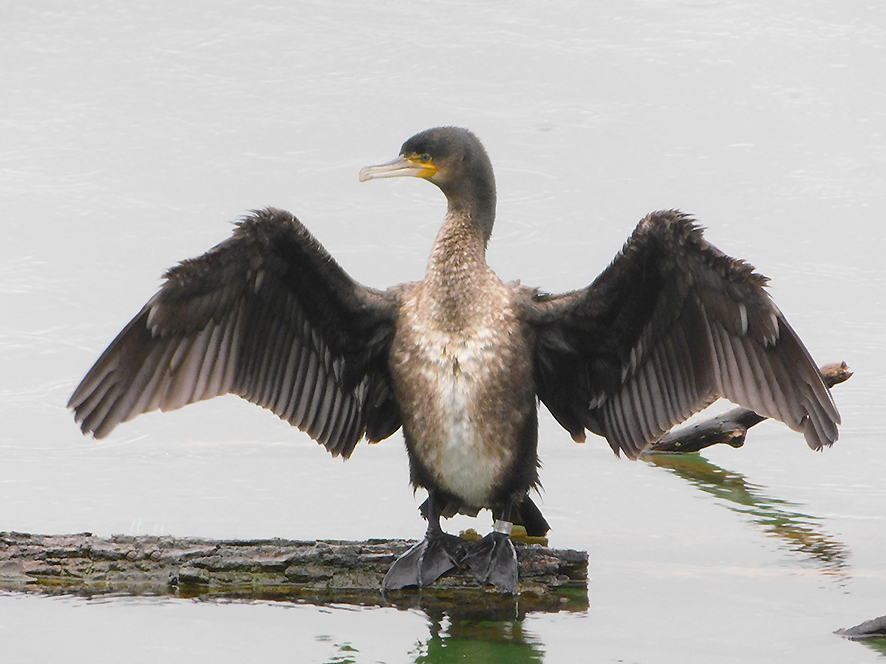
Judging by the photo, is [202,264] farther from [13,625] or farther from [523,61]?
[523,61]

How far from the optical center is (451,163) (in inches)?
204

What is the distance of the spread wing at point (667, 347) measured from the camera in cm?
447

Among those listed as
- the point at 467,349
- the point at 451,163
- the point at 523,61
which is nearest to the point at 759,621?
the point at 467,349

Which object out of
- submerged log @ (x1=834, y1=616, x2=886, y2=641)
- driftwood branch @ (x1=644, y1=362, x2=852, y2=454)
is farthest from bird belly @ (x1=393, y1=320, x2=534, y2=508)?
submerged log @ (x1=834, y1=616, x2=886, y2=641)

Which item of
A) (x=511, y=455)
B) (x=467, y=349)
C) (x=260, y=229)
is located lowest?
(x=511, y=455)

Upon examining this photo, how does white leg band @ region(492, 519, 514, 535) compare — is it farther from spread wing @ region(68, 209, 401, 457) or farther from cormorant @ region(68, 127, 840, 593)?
spread wing @ region(68, 209, 401, 457)

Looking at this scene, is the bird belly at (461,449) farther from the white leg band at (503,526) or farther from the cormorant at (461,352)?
the white leg band at (503,526)

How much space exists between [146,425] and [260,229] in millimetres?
2005

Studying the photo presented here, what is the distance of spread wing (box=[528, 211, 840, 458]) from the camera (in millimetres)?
4473

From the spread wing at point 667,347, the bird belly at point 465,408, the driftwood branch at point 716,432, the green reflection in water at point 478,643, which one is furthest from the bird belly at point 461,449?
the driftwood branch at point 716,432

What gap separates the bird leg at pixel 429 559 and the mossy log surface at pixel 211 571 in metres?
0.04

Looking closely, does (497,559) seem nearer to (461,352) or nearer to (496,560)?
(496,560)

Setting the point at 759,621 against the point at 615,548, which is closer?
the point at 759,621

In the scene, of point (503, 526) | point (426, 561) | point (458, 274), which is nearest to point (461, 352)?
point (458, 274)
